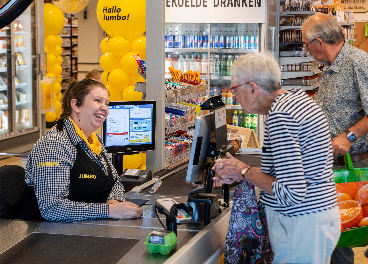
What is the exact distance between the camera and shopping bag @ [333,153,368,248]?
266 centimetres

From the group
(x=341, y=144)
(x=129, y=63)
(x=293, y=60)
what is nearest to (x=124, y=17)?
(x=129, y=63)

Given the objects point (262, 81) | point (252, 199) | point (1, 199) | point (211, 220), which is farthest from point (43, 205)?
point (262, 81)

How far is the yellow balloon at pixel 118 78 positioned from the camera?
5.62 metres

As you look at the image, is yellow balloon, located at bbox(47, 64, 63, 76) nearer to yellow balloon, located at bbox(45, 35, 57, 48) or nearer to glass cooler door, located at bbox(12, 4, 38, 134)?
yellow balloon, located at bbox(45, 35, 57, 48)

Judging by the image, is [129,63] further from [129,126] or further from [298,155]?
[298,155]

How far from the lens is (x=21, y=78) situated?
838cm

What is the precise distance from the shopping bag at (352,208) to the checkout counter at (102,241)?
29.0 inches

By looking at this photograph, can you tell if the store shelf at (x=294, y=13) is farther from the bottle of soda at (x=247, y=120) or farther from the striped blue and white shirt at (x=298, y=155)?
the striped blue and white shirt at (x=298, y=155)

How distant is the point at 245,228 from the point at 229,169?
256 mm

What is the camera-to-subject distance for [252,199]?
200 centimetres

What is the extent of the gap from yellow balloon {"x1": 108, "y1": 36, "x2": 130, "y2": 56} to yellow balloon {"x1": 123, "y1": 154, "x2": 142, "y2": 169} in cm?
138

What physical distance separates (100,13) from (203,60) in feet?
6.03

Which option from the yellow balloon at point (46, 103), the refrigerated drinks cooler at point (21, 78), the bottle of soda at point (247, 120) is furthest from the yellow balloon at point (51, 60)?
the bottle of soda at point (247, 120)

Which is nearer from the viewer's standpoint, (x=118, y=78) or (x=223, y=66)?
(x=118, y=78)
